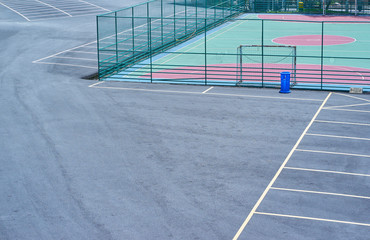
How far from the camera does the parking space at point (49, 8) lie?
50.0 metres

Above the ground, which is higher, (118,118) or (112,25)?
(112,25)

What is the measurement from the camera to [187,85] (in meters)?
27.2

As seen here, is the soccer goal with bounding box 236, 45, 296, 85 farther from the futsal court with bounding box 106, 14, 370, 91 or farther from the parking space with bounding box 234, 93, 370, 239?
the parking space with bounding box 234, 93, 370, 239

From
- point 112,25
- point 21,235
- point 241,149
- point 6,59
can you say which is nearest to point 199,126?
point 241,149

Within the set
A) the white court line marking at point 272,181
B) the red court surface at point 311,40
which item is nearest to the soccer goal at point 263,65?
the red court surface at point 311,40

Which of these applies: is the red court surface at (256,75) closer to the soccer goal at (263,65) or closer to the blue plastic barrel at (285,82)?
the soccer goal at (263,65)

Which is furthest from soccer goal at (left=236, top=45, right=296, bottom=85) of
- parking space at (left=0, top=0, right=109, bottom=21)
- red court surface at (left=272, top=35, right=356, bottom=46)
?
parking space at (left=0, top=0, right=109, bottom=21)

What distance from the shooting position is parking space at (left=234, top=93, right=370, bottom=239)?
12.1 meters

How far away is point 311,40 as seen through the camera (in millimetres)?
41312

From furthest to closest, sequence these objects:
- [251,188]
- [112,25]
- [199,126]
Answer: [112,25] < [199,126] < [251,188]

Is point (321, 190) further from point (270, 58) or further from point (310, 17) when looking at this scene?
point (310, 17)

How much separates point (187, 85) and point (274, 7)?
35.0 m

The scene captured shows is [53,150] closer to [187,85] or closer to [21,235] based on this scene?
[21,235]

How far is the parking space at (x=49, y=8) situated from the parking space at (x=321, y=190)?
115 ft
